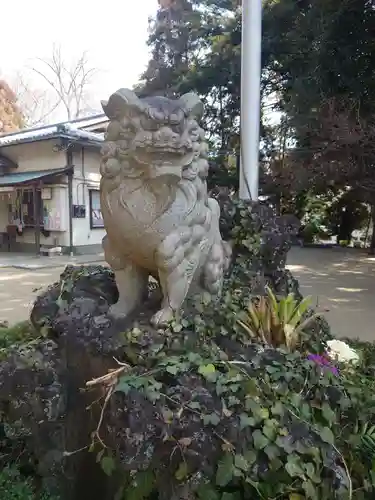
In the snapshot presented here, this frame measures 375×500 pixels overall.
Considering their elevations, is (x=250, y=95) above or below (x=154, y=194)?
above

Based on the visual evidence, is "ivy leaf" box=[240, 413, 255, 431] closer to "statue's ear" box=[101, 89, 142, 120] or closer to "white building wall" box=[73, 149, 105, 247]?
"statue's ear" box=[101, 89, 142, 120]

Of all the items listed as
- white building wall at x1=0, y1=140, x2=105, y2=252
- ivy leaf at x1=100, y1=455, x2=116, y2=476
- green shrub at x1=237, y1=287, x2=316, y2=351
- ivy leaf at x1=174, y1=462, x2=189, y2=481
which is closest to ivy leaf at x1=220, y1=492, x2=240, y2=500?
ivy leaf at x1=174, y1=462, x2=189, y2=481

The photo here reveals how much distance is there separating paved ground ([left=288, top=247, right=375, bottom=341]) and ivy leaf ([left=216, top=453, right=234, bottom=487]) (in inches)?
71.0

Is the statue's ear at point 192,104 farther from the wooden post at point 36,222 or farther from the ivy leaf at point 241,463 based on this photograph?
the wooden post at point 36,222

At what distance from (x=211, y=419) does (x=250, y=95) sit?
10.1 feet

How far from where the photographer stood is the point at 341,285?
688cm

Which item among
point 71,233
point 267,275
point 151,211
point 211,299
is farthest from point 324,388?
point 71,233

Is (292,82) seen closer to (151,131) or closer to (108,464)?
(151,131)

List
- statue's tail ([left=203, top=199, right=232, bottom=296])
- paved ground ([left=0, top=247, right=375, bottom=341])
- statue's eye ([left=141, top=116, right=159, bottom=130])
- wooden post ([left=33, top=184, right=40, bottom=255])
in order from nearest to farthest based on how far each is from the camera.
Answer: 1. statue's eye ([left=141, top=116, right=159, bottom=130])
2. statue's tail ([left=203, top=199, right=232, bottom=296])
3. paved ground ([left=0, top=247, right=375, bottom=341])
4. wooden post ([left=33, top=184, right=40, bottom=255])

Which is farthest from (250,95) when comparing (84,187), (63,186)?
(84,187)

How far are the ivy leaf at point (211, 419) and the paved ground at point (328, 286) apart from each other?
5.98ft

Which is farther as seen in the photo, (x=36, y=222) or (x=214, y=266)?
(x=36, y=222)

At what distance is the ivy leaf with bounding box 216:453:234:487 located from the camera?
1380 millimetres

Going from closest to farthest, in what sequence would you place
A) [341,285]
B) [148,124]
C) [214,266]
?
[148,124] → [214,266] → [341,285]
